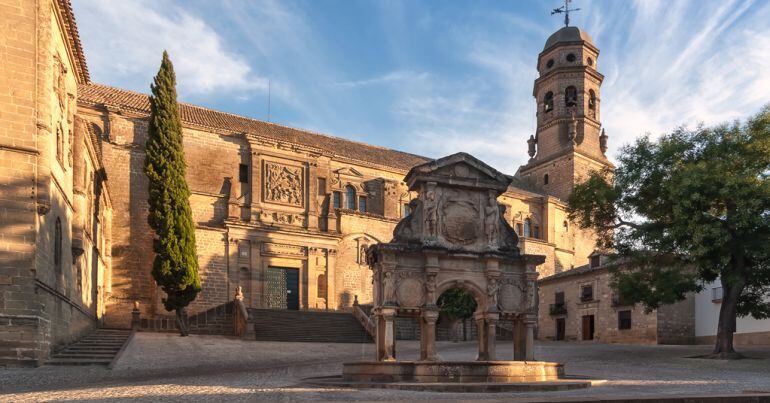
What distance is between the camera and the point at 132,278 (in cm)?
2995

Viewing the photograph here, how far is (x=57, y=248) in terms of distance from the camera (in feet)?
61.3

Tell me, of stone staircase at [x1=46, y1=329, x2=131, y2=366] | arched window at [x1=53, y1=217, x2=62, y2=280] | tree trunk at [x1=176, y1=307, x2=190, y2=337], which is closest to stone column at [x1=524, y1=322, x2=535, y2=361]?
stone staircase at [x1=46, y1=329, x2=131, y2=366]

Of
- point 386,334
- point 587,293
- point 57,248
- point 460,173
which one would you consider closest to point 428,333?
point 386,334

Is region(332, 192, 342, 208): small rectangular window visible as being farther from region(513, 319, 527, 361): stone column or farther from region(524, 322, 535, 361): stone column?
region(524, 322, 535, 361): stone column

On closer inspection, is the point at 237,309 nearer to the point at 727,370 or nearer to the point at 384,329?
the point at 384,329

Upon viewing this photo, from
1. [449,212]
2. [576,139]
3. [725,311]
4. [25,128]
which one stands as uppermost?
[576,139]

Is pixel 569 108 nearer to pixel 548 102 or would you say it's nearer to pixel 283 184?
pixel 548 102

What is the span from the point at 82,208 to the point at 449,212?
13.6 meters

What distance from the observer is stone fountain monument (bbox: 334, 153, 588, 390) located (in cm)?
1499

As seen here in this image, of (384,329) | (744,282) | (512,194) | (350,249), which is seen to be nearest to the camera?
(384,329)

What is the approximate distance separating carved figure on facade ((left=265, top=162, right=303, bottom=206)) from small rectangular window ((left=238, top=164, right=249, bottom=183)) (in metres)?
1.11

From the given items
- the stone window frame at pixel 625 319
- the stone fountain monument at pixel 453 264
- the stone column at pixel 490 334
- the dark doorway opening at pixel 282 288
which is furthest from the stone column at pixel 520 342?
the dark doorway opening at pixel 282 288

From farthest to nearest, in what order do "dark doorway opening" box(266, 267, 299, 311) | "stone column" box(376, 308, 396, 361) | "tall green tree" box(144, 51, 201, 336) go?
"dark doorway opening" box(266, 267, 299, 311) → "tall green tree" box(144, 51, 201, 336) → "stone column" box(376, 308, 396, 361)

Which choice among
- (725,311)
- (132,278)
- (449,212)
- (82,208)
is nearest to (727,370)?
(725,311)
